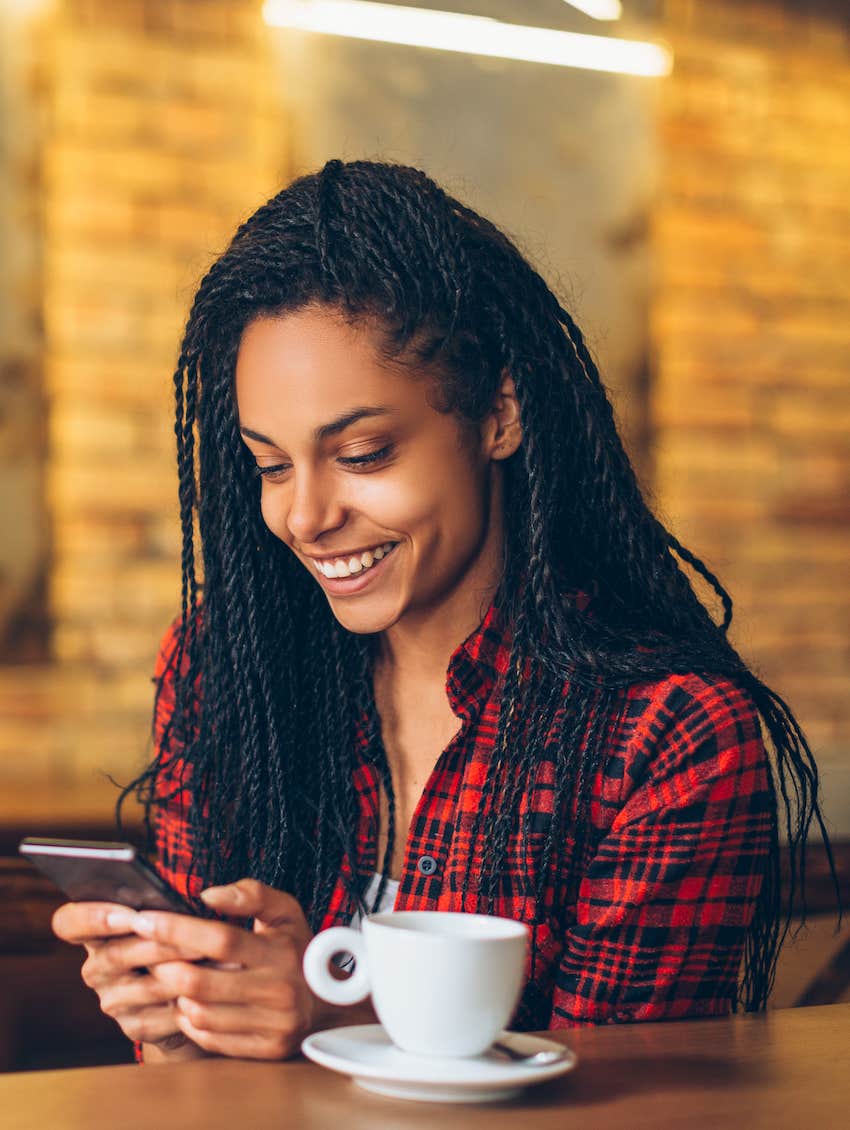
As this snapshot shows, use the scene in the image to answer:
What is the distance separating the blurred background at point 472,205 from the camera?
10.6 ft

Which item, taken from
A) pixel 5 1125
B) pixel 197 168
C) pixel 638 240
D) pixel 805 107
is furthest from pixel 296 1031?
pixel 805 107

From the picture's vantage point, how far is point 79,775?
10.7 feet

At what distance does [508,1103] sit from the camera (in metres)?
0.76

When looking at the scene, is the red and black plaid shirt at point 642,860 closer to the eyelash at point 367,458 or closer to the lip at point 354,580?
the lip at point 354,580

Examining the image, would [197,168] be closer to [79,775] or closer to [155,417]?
[155,417]

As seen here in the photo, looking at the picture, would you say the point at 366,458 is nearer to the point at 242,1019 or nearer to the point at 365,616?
the point at 365,616

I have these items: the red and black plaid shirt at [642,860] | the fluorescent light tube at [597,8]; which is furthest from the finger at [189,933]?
the fluorescent light tube at [597,8]

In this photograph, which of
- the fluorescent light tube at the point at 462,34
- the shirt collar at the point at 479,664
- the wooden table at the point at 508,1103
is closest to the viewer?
the wooden table at the point at 508,1103

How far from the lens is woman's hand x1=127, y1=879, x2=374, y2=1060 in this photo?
34.2 inches

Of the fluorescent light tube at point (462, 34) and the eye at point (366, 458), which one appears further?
the fluorescent light tube at point (462, 34)

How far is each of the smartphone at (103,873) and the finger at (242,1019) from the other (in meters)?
0.06

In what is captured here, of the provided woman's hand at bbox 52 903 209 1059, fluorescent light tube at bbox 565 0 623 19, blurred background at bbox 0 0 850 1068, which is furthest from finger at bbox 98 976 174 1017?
fluorescent light tube at bbox 565 0 623 19

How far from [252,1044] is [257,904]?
94mm

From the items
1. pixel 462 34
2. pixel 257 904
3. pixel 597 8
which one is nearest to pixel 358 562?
pixel 257 904
